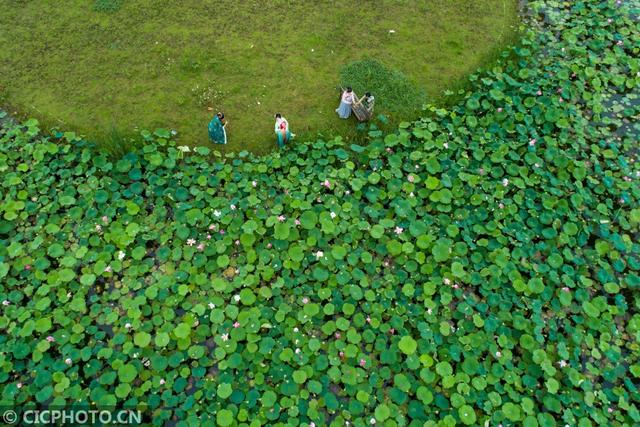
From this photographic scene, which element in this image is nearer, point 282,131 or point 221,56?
point 282,131

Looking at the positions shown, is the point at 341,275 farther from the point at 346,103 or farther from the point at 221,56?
the point at 221,56

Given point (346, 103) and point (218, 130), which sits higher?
point (346, 103)

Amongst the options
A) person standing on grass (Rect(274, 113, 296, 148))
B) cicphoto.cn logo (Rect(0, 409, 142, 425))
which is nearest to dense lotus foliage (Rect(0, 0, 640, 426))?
cicphoto.cn logo (Rect(0, 409, 142, 425))

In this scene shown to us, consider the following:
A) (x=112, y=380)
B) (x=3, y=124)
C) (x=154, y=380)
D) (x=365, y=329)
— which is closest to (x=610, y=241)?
(x=365, y=329)

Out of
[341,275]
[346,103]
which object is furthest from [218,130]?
[341,275]

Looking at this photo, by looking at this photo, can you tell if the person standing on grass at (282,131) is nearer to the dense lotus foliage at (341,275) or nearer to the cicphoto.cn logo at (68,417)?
the dense lotus foliage at (341,275)

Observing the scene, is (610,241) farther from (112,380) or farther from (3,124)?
(3,124)

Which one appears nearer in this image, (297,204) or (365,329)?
(365,329)
